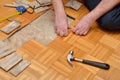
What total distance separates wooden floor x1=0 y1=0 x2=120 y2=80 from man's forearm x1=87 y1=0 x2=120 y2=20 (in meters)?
0.09

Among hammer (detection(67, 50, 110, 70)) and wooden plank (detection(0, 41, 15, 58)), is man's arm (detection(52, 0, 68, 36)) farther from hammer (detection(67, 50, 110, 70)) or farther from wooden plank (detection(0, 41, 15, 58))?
wooden plank (detection(0, 41, 15, 58))

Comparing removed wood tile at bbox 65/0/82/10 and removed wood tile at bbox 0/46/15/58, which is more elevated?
removed wood tile at bbox 65/0/82/10

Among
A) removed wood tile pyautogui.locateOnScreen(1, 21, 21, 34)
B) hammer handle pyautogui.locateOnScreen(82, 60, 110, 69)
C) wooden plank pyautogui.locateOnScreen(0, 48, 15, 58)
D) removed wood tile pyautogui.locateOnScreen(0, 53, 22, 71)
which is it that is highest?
removed wood tile pyautogui.locateOnScreen(1, 21, 21, 34)

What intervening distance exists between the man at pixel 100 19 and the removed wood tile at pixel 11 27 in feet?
0.81

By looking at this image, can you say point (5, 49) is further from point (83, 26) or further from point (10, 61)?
point (83, 26)

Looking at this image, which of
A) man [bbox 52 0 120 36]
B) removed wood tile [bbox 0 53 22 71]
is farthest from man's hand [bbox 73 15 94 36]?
removed wood tile [bbox 0 53 22 71]

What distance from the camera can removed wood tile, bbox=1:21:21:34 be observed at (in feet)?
4.62

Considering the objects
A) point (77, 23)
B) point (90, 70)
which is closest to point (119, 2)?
point (77, 23)

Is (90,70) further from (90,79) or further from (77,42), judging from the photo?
(77,42)

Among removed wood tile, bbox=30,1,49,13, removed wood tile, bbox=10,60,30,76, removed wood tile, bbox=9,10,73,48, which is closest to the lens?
removed wood tile, bbox=10,60,30,76

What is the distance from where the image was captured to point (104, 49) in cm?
136

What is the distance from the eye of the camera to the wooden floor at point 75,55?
1.22m

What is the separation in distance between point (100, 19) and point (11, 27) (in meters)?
0.55

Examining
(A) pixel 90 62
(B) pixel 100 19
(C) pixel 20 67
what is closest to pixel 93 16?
(B) pixel 100 19
